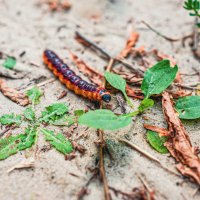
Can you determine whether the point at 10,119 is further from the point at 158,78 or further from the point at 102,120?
the point at 158,78

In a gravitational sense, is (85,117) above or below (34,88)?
above

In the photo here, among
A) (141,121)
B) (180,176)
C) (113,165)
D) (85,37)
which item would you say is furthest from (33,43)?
(180,176)

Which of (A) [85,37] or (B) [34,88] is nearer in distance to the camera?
(B) [34,88]

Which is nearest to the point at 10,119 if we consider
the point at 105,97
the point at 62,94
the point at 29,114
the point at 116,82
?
the point at 29,114

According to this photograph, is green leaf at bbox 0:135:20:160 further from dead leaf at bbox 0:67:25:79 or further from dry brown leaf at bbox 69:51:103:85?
dry brown leaf at bbox 69:51:103:85

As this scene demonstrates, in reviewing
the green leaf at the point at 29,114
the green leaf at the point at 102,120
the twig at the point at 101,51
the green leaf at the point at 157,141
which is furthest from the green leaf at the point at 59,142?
the twig at the point at 101,51

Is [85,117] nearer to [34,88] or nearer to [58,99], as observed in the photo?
[58,99]

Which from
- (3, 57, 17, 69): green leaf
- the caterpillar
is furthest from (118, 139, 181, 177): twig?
(3, 57, 17, 69): green leaf

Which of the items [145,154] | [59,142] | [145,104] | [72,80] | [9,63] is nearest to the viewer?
[145,154]
